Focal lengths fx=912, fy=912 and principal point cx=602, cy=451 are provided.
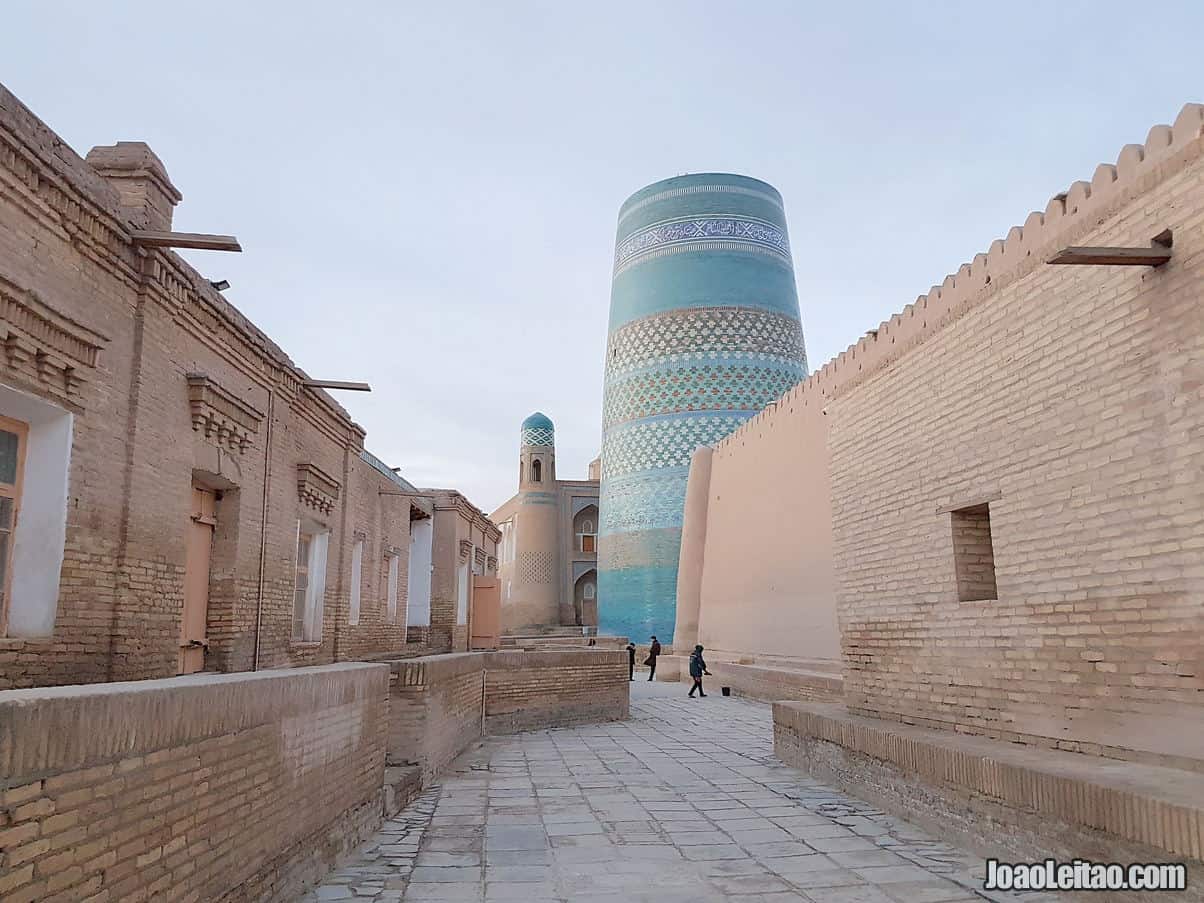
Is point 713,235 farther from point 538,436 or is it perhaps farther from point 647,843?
point 647,843

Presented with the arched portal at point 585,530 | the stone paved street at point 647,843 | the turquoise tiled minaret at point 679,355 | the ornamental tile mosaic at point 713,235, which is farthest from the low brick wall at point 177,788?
the arched portal at point 585,530

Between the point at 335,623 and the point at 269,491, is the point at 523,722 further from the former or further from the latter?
the point at 269,491

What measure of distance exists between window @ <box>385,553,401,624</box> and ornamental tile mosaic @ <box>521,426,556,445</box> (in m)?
20.8

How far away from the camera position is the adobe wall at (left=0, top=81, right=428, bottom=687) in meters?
4.54

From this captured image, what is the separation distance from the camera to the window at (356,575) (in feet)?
34.8

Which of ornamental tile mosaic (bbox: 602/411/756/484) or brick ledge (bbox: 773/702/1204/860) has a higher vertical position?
ornamental tile mosaic (bbox: 602/411/756/484)

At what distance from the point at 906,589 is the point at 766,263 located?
17015 millimetres

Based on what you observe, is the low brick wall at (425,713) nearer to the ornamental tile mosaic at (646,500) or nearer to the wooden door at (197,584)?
the wooden door at (197,584)

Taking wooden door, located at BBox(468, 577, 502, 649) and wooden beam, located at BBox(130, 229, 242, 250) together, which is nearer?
wooden beam, located at BBox(130, 229, 242, 250)

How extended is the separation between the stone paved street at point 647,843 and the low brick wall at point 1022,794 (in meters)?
0.17

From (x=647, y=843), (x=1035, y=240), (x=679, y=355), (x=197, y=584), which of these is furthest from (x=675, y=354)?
(x=647, y=843)

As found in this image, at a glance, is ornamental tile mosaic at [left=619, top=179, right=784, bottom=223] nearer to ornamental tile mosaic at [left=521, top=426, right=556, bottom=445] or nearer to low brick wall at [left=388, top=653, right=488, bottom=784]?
ornamental tile mosaic at [left=521, top=426, right=556, bottom=445]

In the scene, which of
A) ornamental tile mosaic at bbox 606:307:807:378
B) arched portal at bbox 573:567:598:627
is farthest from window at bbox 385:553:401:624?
arched portal at bbox 573:567:598:627

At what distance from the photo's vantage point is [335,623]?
966 cm
